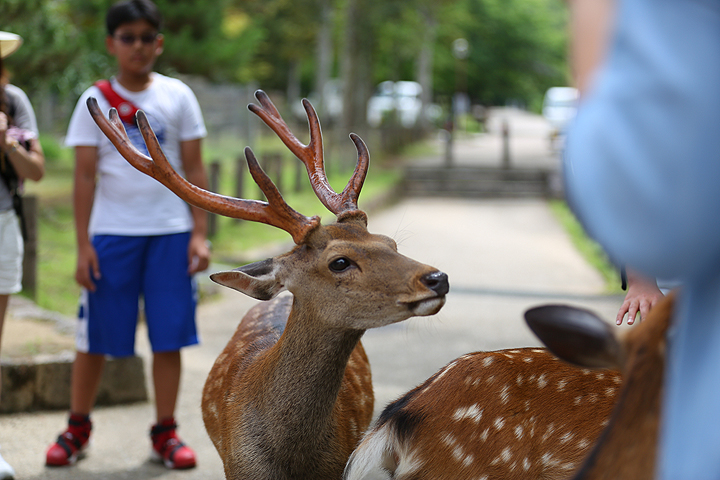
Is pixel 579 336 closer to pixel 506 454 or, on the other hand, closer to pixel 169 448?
Answer: pixel 506 454

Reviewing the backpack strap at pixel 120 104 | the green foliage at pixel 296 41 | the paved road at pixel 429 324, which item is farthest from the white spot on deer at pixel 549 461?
the green foliage at pixel 296 41

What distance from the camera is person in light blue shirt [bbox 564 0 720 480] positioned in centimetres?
95

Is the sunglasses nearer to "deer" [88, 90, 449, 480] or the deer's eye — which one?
"deer" [88, 90, 449, 480]

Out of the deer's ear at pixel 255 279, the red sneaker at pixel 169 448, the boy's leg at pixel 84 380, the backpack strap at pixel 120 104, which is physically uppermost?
the backpack strap at pixel 120 104

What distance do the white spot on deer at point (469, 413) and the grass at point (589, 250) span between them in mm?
3789

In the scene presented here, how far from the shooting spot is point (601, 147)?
999mm

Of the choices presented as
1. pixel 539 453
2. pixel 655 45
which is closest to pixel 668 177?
pixel 655 45

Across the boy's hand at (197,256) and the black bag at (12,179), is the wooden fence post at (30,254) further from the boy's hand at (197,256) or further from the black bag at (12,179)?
the boy's hand at (197,256)

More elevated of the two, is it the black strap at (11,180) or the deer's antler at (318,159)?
the deer's antler at (318,159)

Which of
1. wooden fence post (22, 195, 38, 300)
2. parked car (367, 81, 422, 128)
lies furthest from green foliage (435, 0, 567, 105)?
wooden fence post (22, 195, 38, 300)

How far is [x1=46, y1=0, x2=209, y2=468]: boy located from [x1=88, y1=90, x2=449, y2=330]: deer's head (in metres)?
0.92

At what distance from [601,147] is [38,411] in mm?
3875

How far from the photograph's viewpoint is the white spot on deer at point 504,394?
209 cm

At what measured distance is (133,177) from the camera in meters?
3.40
